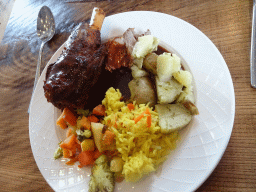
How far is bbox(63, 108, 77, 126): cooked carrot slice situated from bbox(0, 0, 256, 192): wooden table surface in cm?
83

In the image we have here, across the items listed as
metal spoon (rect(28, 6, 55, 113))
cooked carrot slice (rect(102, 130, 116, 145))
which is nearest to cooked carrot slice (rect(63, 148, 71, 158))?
cooked carrot slice (rect(102, 130, 116, 145))

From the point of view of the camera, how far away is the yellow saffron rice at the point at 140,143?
71.3 inches

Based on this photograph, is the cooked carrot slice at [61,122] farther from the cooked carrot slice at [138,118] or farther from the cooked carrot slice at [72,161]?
the cooked carrot slice at [138,118]

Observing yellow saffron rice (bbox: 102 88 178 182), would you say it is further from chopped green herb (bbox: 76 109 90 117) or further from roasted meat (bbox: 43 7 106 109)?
roasted meat (bbox: 43 7 106 109)

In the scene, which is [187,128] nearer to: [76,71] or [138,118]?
[138,118]

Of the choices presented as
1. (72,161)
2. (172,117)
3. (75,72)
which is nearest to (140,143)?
(172,117)

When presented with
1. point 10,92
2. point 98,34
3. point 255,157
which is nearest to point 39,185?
point 10,92

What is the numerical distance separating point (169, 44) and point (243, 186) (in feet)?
5.56

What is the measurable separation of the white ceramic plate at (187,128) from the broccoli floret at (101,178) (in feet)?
0.34

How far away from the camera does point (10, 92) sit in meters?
3.01

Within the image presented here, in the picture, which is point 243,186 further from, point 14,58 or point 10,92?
point 14,58

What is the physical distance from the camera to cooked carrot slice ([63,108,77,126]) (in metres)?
2.24

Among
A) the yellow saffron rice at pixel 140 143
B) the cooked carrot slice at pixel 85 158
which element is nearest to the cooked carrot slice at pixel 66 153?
the cooked carrot slice at pixel 85 158

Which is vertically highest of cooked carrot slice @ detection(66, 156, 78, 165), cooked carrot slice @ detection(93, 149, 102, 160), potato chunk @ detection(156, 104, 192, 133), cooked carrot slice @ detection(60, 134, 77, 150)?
cooked carrot slice @ detection(60, 134, 77, 150)
